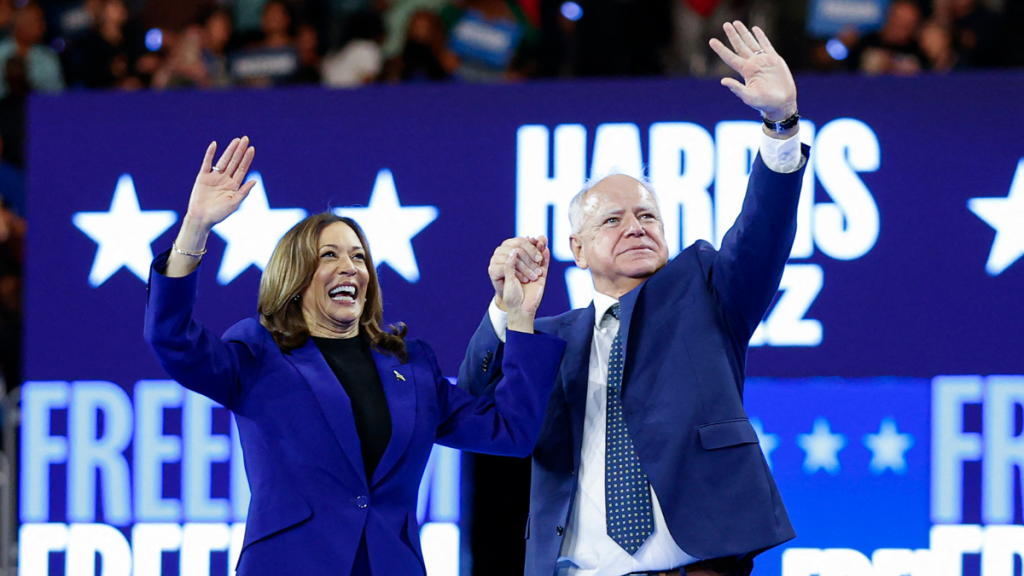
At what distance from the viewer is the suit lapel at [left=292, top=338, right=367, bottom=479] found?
91.4 inches

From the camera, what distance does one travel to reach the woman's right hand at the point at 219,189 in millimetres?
2285

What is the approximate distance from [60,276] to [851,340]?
9.43 ft

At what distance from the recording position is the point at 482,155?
13.4 feet

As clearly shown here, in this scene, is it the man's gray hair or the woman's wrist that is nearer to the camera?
the woman's wrist

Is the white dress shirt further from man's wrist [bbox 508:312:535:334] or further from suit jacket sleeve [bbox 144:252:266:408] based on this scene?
suit jacket sleeve [bbox 144:252:266:408]

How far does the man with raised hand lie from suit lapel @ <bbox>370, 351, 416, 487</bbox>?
0.85ft

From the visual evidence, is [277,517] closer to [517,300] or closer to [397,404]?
[397,404]

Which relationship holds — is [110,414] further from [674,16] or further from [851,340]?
[674,16]

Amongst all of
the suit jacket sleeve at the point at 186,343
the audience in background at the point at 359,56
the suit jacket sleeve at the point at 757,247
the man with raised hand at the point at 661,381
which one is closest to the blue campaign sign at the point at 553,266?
the audience in background at the point at 359,56

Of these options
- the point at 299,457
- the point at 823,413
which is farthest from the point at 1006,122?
the point at 299,457

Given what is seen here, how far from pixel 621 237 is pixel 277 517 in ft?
3.30

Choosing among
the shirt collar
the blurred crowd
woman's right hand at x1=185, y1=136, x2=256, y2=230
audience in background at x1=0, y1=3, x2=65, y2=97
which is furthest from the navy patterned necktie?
audience in background at x1=0, y1=3, x2=65, y2=97

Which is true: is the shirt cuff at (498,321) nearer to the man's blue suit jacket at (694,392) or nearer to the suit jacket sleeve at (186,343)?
the man's blue suit jacket at (694,392)

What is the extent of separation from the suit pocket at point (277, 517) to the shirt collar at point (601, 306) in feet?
2.68
